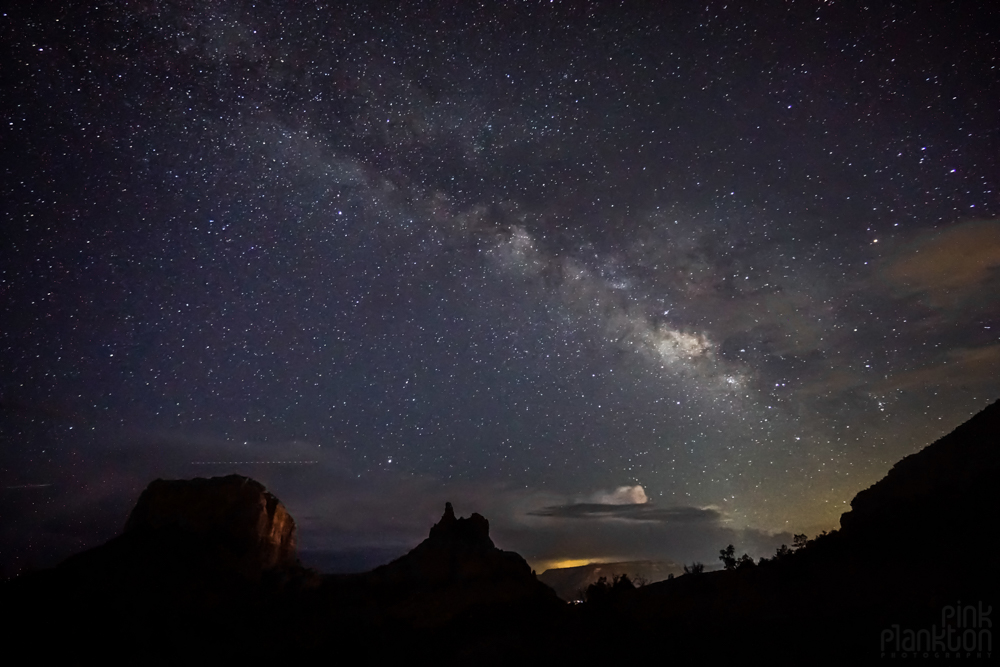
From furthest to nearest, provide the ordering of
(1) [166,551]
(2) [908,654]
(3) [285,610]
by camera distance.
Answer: (1) [166,551]
(3) [285,610]
(2) [908,654]

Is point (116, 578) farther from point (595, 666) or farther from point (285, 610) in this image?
point (595, 666)

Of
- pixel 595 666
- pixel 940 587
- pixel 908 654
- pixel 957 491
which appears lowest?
pixel 595 666

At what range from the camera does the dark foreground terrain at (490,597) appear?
16969 millimetres

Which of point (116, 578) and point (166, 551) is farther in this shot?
point (166, 551)

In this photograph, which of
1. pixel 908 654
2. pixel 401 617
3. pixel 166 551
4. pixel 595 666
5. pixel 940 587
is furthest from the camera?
pixel 166 551

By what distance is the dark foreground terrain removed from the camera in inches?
668

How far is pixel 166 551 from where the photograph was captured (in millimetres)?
36906

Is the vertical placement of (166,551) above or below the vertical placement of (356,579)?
above

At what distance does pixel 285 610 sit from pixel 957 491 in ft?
138

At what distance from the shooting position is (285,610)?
34625 mm

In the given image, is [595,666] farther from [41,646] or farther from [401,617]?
[41,646]

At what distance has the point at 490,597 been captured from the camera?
34.4 meters

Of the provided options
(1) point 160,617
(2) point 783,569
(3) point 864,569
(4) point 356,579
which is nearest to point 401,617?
(4) point 356,579

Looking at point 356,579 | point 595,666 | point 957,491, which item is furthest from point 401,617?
point 957,491
